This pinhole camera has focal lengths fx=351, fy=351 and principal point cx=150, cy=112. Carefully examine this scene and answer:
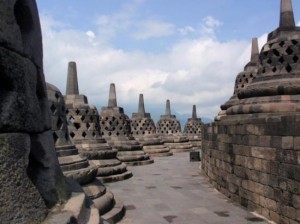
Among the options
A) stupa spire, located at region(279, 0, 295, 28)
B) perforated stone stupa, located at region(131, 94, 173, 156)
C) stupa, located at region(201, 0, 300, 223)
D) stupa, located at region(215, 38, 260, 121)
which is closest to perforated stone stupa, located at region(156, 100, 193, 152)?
perforated stone stupa, located at region(131, 94, 173, 156)

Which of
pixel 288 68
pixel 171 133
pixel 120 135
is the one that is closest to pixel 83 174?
pixel 288 68

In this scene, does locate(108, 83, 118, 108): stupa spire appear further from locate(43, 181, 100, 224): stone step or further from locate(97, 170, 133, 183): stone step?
locate(43, 181, 100, 224): stone step

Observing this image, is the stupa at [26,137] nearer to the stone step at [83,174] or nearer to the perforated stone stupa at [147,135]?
the stone step at [83,174]

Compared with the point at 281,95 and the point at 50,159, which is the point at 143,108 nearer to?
the point at 281,95

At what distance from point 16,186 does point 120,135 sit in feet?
39.2

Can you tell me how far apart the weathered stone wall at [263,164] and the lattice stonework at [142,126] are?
37.5 feet

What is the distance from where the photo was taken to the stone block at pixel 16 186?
208 cm

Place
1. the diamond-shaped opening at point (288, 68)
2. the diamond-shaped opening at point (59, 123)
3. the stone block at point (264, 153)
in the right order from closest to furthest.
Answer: the stone block at point (264, 153) → the diamond-shaped opening at point (59, 123) → the diamond-shaped opening at point (288, 68)

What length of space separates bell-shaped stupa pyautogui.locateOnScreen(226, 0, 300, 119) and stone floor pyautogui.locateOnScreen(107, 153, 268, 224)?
1.92 m

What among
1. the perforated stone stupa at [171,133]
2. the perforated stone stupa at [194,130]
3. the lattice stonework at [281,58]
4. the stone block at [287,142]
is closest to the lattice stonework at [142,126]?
the perforated stone stupa at [171,133]

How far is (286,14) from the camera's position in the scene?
8227 millimetres

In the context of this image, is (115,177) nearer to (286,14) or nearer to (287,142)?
(287,142)

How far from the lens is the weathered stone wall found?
5090 millimetres

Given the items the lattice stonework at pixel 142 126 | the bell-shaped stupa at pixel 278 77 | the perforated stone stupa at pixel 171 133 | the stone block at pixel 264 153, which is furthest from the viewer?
the perforated stone stupa at pixel 171 133
